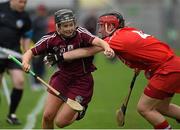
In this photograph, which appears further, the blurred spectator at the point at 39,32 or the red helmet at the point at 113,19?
the blurred spectator at the point at 39,32

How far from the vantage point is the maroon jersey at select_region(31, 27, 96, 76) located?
9.47m

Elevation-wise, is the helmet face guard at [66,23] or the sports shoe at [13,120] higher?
the helmet face guard at [66,23]

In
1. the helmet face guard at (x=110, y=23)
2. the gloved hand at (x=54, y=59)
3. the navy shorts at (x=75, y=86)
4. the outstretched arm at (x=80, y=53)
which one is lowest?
the navy shorts at (x=75, y=86)

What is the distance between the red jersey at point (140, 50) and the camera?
913cm

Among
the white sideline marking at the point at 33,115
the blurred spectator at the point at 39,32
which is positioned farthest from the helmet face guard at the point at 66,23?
the blurred spectator at the point at 39,32

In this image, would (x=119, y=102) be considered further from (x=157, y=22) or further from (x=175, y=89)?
(x=157, y=22)

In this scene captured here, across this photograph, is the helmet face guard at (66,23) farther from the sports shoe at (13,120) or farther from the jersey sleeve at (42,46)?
the sports shoe at (13,120)

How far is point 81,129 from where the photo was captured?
11.2 meters

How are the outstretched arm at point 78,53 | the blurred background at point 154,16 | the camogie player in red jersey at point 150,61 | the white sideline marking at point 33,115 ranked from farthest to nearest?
the blurred background at point 154,16
the white sideline marking at point 33,115
the outstretched arm at point 78,53
the camogie player in red jersey at point 150,61

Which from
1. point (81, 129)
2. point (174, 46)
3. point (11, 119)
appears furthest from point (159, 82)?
point (174, 46)

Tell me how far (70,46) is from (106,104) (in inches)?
188

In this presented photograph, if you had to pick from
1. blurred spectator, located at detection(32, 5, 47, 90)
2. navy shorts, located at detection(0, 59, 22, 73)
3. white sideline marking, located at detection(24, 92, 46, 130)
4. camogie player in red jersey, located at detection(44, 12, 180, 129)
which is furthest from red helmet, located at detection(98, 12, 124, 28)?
blurred spectator, located at detection(32, 5, 47, 90)

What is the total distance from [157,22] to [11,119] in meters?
19.5

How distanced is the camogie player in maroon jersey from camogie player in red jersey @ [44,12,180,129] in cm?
17
